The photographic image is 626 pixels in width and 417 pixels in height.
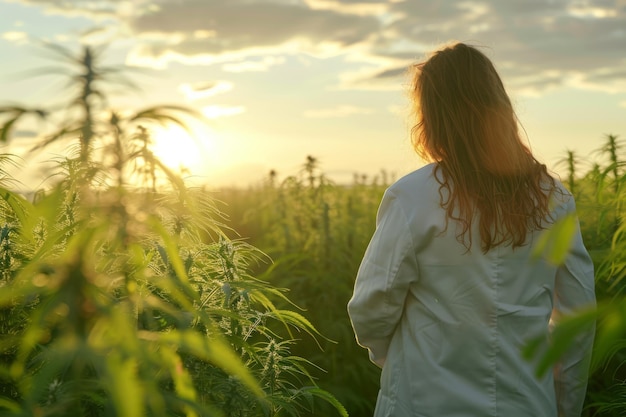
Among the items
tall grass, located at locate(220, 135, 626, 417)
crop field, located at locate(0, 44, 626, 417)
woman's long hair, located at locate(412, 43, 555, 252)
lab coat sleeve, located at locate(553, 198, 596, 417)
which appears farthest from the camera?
tall grass, located at locate(220, 135, 626, 417)

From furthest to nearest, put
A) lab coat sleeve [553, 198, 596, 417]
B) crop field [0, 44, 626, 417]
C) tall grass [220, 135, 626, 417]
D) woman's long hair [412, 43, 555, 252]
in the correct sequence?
tall grass [220, 135, 626, 417] → lab coat sleeve [553, 198, 596, 417] → woman's long hair [412, 43, 555, 252] → crop field [0, 44, 626, 417]

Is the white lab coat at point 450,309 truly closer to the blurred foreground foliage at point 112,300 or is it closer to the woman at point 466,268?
the woman at point 466,268

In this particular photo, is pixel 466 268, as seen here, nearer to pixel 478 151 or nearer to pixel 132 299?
pixel 478 151

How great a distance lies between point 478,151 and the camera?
2.71m

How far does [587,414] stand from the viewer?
487 cm

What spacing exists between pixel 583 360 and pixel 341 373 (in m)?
2.35

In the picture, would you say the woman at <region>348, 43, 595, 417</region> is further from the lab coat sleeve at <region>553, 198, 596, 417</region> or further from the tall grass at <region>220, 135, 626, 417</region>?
the tall grass at <region>220, 135, 626, 417</region>

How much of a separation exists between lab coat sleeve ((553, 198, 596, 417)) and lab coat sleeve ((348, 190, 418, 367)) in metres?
0.62

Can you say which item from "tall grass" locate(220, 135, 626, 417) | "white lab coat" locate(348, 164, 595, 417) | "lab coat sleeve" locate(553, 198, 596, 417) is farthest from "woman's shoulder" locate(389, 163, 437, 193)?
"tall grass" locate(220, 135, 626, 417)

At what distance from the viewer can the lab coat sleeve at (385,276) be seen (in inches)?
105

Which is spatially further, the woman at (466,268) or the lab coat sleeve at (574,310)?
the lab coat sleeve at (574,310)

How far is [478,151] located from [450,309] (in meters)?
0.58

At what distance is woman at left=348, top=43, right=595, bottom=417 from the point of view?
263 centimetres

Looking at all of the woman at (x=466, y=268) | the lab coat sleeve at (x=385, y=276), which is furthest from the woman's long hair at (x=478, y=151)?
the lab coat sleeve at (x=385, y=276)
